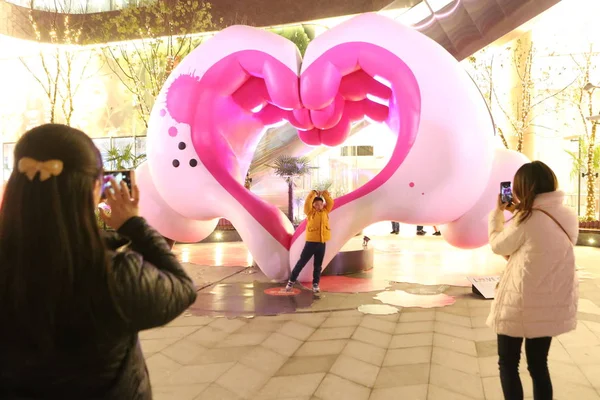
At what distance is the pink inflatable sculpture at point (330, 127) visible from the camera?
478 cm

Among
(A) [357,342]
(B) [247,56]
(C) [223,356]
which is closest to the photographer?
(C) [223,356]

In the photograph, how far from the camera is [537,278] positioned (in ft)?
6.66

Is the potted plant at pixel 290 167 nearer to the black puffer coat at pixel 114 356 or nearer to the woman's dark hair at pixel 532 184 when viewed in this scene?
the woman's dark hair at pixel 532 184

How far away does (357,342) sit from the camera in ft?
11.7

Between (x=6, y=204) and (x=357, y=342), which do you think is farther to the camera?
(x=357, y=342)

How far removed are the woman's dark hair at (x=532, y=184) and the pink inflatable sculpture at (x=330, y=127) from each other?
2671 mm

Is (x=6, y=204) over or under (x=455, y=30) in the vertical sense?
under

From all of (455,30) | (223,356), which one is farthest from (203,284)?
(455,30)

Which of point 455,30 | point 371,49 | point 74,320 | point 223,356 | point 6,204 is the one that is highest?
point 455,30

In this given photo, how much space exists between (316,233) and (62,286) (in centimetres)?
415

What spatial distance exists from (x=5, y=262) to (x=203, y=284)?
4.95 m

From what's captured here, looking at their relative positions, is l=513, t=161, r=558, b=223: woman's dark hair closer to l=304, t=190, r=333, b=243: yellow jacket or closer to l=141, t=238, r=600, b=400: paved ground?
l=141, t=238, r=600, b=400: paved ground

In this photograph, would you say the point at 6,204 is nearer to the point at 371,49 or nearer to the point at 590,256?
the point at 371,49

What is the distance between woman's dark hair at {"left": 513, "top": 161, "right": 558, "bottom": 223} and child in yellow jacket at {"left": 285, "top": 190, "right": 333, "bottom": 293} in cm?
306
